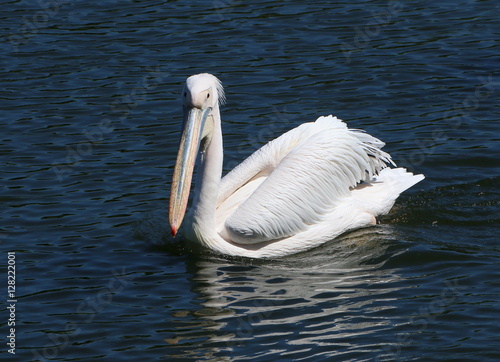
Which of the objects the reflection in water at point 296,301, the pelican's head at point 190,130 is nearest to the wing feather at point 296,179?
the reflection in water at point 296,301

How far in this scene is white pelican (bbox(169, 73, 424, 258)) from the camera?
23.2 feet

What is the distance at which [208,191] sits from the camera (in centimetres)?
729

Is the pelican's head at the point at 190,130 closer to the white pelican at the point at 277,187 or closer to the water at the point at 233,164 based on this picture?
the white pelican at the point at 277,187

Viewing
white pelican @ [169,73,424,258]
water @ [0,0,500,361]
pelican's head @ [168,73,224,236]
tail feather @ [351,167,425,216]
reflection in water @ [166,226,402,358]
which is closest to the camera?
A: reflection in water @ [166,226,402,358]

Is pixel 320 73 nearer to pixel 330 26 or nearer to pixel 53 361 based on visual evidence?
pixel 330 26

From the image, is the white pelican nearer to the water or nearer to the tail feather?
the tail feather

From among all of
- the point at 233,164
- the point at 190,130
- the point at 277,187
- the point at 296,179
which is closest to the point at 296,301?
the point at 277,187

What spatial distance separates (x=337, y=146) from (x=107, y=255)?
78.1 inches

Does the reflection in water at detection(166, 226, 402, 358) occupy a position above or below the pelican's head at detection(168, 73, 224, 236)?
below

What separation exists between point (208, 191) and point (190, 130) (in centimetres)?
54

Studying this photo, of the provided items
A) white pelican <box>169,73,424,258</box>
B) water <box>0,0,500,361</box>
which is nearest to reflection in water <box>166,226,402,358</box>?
water <box>0,0,500,361</box>

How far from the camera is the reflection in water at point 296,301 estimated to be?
6.00 meters

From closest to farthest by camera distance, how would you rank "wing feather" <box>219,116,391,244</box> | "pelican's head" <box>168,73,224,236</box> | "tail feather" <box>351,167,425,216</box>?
"pelican's head" <box>168,73,224,236</box> → "wing feather" <box>219,116,391,244</box> → "tail feather" <box>351,167,425,216</box>

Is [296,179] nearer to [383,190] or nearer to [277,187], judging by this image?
[277,187]
